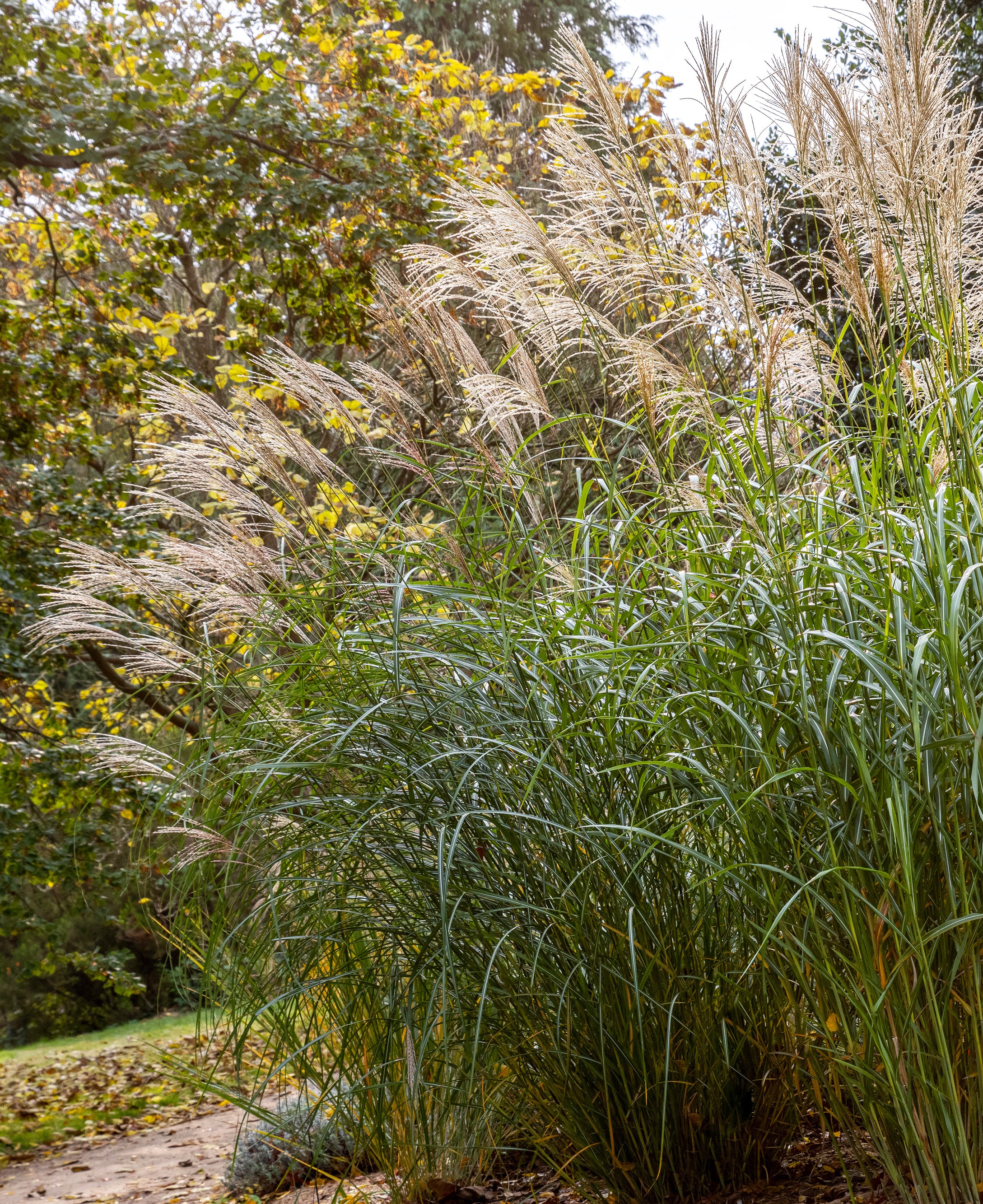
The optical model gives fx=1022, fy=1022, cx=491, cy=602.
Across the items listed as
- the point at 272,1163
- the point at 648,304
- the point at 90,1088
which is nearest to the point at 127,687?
the point at 90,1088

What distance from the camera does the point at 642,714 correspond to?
2186 mm

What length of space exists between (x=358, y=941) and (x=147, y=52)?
226 inches

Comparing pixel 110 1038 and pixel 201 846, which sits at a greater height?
pixel 201 846

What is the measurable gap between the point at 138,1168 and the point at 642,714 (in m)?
4.48

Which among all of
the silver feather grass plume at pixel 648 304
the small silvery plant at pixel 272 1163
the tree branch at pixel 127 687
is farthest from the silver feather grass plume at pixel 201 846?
the tree branch at pixel 127 687

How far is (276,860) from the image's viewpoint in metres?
2.23

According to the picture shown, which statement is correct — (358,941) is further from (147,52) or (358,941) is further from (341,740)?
(147,52)

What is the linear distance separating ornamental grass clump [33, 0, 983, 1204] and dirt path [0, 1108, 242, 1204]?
→ 85.3 inches

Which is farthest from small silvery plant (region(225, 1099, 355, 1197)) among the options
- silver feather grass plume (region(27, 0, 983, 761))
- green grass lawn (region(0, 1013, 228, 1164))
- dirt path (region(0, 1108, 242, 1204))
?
silver feather grass plume (region(27, 0, 983, 761))

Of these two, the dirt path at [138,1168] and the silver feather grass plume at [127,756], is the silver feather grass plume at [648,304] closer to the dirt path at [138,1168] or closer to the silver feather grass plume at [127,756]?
Answer: the silver feather grass plume at [127,756]

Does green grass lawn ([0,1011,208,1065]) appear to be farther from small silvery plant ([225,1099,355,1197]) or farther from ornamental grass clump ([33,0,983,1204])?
ornamental grass clump ([33,0,983,1204])

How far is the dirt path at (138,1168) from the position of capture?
4.40 meters

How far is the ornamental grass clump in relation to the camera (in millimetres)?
1809

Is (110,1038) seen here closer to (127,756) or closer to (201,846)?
(127,756)
